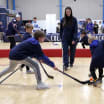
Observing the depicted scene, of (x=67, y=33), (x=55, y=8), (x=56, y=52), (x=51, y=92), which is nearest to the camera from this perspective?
(x=51, y=92)

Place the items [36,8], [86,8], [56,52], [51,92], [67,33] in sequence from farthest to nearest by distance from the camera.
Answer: [36,8] → [86,8] → [56,52] → [67,33] → [51,92]

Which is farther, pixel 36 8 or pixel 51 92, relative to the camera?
pixel 36 8

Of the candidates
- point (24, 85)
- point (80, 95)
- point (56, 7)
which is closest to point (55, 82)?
point (24, 85)

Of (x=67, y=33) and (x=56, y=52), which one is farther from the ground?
(x=67, y=33)

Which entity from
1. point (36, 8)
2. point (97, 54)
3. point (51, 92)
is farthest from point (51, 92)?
point (36, 8)

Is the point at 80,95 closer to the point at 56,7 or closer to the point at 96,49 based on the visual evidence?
the point at 96,49

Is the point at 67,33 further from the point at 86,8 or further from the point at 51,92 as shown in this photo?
the point at 86,8

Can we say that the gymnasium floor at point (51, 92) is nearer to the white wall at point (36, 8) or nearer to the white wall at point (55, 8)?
the white wall at point (55, 8)

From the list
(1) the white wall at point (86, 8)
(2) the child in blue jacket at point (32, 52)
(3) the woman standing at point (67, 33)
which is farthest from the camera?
(1) the white wall at point (86, 8)

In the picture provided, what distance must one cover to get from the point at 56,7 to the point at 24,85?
1499 centimetres

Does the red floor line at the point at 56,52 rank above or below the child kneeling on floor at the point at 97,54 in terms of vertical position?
below

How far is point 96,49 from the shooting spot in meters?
2.88

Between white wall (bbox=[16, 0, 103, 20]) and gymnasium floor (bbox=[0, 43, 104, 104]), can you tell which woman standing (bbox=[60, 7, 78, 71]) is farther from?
white wall (bbox=[16, 0, 103, 20])

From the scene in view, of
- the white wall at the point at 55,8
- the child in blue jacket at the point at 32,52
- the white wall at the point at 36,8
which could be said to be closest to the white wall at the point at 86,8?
the white wall at the point at 55,8
